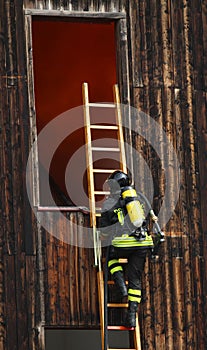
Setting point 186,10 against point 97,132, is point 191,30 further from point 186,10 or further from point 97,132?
point 97,132

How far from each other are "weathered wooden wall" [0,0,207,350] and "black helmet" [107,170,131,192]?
0.65 metres

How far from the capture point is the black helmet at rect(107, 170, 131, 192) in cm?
1806

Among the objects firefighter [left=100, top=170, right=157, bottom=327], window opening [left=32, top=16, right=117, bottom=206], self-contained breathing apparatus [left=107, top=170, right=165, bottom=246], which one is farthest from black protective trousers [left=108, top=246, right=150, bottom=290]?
window opening [left=32, top=16, right=117, bottom=206]

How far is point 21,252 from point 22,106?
1.81 metres

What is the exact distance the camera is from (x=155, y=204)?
61.8ft

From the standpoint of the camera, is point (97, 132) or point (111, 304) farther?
point (97, 132)

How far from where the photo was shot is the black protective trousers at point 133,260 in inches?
709

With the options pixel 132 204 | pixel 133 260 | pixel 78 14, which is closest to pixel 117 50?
pixel 78 14

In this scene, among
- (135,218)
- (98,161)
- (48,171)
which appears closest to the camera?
(135,218)

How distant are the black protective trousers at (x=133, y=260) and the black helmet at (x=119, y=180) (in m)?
0.75

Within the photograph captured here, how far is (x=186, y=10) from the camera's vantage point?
19.5 metres

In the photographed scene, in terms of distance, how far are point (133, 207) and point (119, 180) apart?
39 cm

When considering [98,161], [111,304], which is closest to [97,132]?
[98,161]

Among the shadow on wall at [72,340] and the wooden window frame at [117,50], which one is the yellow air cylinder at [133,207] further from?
the shadow on wall at [72,340]
